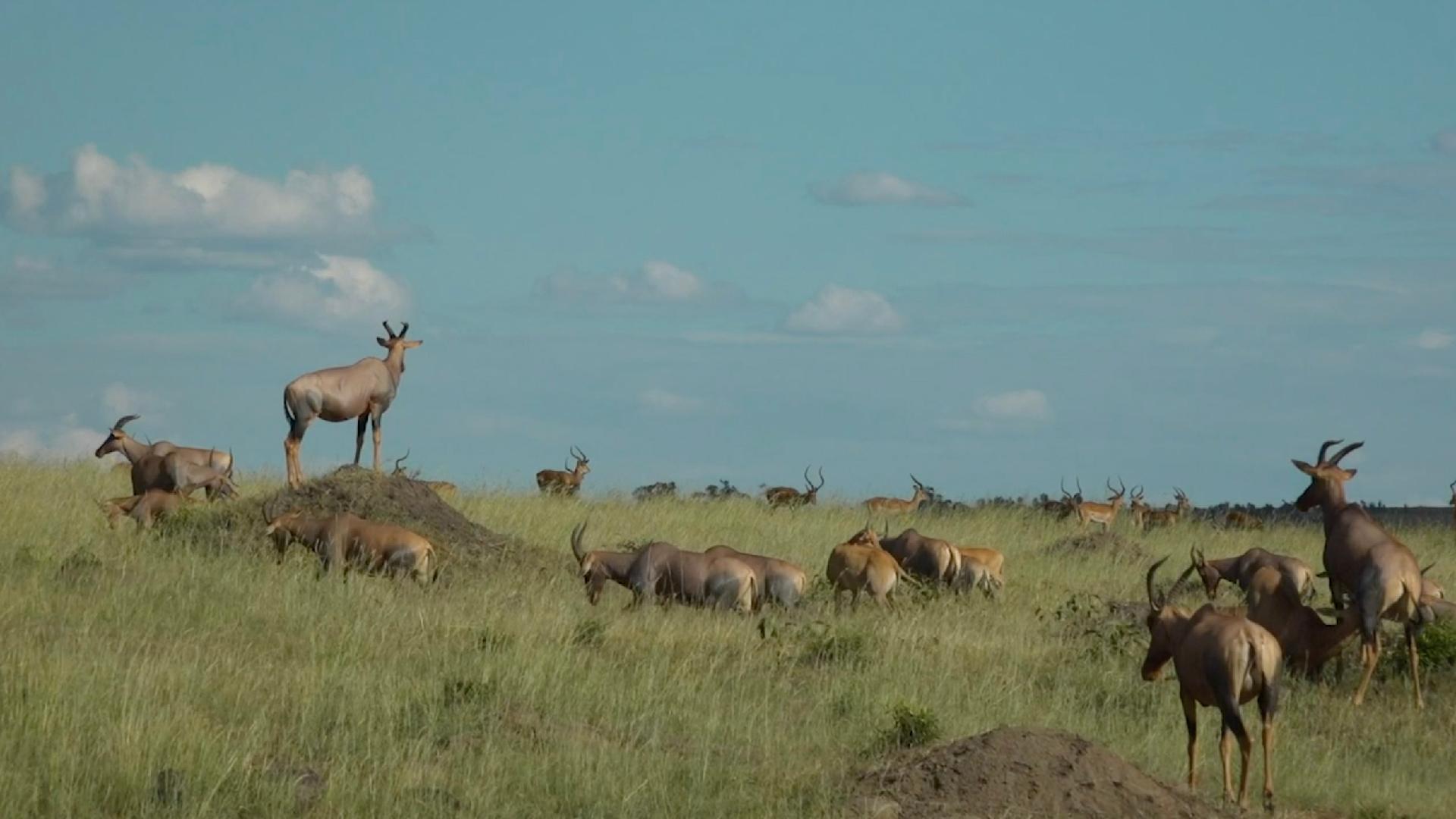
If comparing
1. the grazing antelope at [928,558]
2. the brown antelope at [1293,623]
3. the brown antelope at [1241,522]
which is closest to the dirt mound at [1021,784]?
the brown antelope at [1293,623]

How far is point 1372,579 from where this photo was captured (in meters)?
14.6

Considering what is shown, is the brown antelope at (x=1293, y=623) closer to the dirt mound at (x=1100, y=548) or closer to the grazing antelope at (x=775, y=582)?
the grazing antelope at (x=775, y=582)

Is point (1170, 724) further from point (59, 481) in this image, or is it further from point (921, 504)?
point (921, 504)

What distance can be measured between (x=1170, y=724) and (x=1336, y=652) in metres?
2.32

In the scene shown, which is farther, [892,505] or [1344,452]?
[892,505]

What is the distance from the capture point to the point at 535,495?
25672mm

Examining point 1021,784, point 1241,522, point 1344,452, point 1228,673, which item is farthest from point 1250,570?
point 1241,522

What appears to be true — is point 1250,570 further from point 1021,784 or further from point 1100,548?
point 1021,784

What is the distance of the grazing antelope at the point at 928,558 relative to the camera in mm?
18328

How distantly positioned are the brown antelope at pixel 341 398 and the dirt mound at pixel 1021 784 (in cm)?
1212

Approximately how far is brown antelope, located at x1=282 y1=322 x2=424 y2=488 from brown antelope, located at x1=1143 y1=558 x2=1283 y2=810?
40.3 feet

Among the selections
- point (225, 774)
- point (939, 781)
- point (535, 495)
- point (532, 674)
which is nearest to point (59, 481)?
point (535, 495)

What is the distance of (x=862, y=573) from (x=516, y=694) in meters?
6.02

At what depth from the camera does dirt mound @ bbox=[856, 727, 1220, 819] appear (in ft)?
29.7
